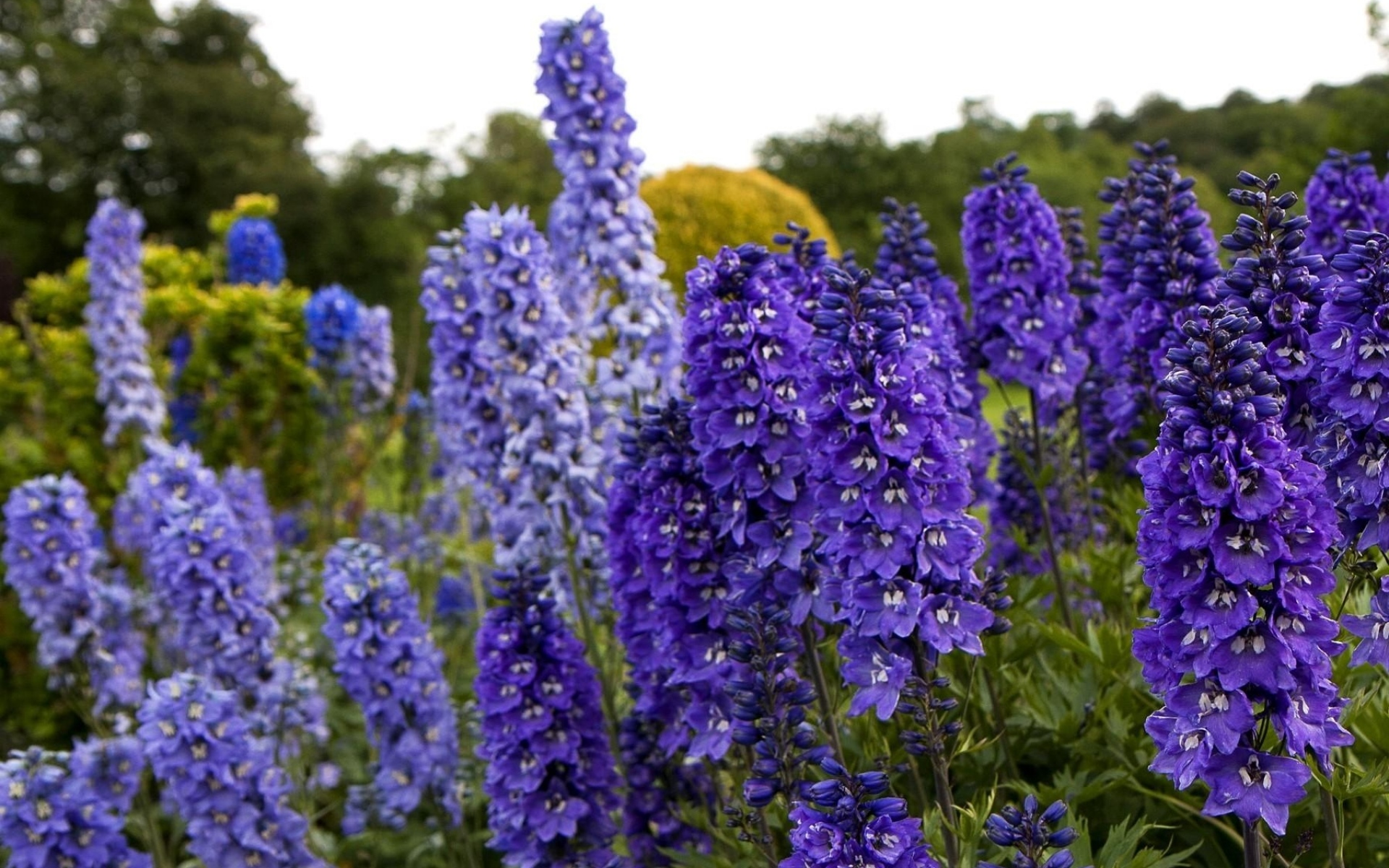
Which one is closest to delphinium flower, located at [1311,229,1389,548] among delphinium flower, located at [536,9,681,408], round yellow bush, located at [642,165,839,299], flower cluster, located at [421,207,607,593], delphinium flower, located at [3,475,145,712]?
flower cluster, located at [421,207,607,593]

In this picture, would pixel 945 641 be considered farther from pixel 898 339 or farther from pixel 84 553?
pixel 84 553

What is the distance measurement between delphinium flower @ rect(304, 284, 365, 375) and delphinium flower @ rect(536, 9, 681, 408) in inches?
143

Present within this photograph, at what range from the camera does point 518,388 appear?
4.80 meters

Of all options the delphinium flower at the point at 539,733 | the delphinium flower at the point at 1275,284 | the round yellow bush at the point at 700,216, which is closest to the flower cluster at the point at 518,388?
the delphinium flower at the point at 539,733

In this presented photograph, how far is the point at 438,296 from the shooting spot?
529 cm

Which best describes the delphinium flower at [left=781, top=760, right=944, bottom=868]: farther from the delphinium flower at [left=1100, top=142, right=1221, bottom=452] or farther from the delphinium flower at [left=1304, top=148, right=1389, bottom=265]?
the delphinium flower at [left=1304, top=148, right=1389, bottom=265]

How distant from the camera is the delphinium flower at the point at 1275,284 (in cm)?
271

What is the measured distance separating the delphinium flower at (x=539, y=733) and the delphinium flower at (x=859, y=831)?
4.81 ft

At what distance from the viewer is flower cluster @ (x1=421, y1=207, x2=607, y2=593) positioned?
190 inches

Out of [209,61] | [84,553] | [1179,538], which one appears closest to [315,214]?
[209,61]

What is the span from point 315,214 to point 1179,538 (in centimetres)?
3407

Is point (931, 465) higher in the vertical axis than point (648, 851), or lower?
higher

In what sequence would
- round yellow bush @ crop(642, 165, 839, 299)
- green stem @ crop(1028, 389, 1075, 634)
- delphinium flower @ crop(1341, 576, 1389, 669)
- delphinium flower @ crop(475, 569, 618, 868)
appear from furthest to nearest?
round yellow bush @ crop(642, 165, 839, 299) → green stem @ crop(1028, 389, 1075, 634) → delphinium flower @ crop(475, 569, 618, 868) → delphinium flower @ crop(1341, 576, 1389, 669)

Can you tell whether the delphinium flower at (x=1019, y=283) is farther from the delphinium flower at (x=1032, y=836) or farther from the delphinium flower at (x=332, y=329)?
the delphinium flower at (x=332, y=329)
